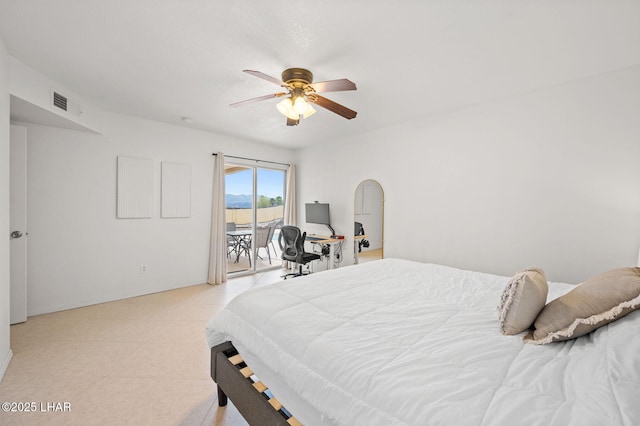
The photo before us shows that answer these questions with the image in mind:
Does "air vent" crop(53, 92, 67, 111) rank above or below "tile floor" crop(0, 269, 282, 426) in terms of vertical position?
above

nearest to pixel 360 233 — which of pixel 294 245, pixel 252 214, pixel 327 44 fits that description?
pixel 294 245

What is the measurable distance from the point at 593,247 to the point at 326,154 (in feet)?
12.7

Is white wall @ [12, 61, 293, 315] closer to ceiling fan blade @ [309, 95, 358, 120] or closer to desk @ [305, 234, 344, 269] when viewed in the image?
desk @ [305, 234, 344, 269]

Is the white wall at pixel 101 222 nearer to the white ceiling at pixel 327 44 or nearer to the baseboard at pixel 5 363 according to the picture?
the white ceiling at pixel 327 44

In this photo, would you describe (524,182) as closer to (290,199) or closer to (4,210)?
(290,199)

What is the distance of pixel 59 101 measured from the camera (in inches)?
111

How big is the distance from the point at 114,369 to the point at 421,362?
7.86 ft

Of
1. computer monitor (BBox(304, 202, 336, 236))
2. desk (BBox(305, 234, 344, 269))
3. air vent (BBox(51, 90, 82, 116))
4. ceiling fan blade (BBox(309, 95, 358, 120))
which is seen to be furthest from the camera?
computer monitor (BBox(304, 202, 336, 236))

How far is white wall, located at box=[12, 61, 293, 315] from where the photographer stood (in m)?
3.25

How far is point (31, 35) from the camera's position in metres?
2.05

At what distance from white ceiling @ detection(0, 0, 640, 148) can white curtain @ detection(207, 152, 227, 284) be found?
164 cm

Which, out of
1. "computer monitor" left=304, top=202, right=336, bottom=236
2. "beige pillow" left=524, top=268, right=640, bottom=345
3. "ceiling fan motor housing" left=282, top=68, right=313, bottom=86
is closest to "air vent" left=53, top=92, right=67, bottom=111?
"ceiling fan motor housing" left=282, top=68, right=313, bottom=86

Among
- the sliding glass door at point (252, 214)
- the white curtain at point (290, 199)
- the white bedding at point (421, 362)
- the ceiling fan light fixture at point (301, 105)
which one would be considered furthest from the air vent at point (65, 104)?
the white curtain at point (290, 199)

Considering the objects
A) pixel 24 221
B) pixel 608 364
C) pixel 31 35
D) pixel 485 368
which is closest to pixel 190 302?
pixel 24 221
